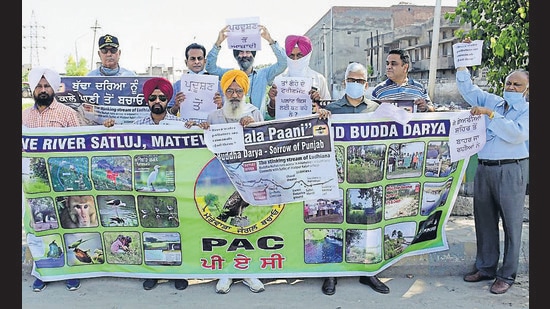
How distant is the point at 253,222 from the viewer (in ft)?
15.9

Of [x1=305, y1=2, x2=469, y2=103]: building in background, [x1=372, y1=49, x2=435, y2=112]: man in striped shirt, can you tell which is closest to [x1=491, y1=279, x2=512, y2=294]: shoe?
[x1=372, y1=49, x2=435, y2=112]: man in striped shirt

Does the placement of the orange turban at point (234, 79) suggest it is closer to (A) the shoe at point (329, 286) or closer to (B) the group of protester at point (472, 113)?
(B) the group of protester at point (472, 113)

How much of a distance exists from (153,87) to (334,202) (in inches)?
76.7

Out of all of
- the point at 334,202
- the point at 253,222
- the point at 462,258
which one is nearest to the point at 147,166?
the point at 253,222

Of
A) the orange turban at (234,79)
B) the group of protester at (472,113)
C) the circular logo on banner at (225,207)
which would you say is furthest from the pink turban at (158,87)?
the circular logo on banner at (225,207)

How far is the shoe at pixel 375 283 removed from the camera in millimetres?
4788

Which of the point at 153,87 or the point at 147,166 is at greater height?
the point at 153,87

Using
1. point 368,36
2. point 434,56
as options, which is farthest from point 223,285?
point 368,36

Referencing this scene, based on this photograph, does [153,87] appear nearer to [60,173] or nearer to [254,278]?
[60,173]

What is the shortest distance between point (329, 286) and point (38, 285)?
2.64m

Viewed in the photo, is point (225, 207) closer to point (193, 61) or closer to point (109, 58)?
point (193, 61)

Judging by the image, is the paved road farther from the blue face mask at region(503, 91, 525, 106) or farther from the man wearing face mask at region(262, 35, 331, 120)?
the man wearing face mask at region(262, 35, 331, 120)

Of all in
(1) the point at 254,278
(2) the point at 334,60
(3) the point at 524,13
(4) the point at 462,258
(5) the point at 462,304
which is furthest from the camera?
(2) the point at 334,60

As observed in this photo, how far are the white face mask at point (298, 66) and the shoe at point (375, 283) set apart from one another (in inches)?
83.0
